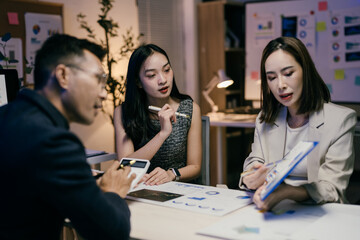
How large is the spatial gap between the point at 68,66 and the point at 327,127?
1.16 meters

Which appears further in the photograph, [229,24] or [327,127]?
[229,24]

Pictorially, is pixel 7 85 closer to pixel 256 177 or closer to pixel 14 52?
pixel 14 52

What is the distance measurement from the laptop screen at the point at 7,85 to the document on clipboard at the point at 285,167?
150 cm

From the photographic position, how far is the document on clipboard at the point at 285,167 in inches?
53.1

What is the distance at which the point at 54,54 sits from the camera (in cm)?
114

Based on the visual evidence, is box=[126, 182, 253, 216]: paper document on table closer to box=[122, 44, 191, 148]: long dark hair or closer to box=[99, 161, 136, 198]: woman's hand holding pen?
box=[99, 161, 136, 198]: woman's hand holding pen

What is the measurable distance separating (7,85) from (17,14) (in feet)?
4.68

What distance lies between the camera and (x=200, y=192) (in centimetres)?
180

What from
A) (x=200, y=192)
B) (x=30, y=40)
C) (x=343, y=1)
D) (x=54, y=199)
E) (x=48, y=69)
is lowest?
(x=200, y=192)

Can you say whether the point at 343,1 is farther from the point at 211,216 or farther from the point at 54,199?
the point at 54,199

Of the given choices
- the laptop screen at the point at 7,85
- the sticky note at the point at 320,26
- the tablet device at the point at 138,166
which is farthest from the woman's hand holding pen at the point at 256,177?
the sticky note at the point at 320,26

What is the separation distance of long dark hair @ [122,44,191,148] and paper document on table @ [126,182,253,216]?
486mm

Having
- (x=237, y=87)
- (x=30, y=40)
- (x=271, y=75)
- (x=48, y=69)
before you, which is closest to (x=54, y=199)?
(x=48, y=69)

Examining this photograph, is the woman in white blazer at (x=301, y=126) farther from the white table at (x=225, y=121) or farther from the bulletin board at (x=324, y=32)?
the bulletin board at (x=324, y=32)
